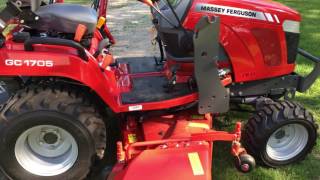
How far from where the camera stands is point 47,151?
332 cm

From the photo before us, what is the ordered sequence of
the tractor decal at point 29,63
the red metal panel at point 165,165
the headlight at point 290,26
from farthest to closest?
the headlight at point 290,26 → the tractor decal at point 29,63 → the red metal panel at point 165,165

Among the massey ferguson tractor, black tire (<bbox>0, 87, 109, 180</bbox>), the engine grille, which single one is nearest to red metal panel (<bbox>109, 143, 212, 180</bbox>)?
the massey ferguson tractor

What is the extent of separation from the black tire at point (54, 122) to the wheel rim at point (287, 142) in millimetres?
1325

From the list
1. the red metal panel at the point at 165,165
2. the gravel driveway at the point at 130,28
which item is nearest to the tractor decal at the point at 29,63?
the red metal panel at the point at 165,165

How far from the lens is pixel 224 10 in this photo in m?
3.28

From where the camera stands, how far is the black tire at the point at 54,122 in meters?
3.00

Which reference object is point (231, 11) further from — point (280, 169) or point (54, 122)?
point (54, 122)

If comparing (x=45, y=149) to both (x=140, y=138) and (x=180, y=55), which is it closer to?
(x=140, y=138)

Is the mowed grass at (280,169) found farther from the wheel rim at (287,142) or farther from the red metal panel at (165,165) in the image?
the red metal panel at (165,165)

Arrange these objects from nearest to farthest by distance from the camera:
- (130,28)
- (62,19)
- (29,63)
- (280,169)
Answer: (29,63) → (62,19) → (280,169) → (130,28)

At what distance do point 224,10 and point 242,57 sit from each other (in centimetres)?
39

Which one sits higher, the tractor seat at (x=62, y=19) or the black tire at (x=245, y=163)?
the tractor seat at (x=62, y=19)

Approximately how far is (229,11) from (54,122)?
57.3 inches

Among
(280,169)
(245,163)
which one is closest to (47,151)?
(245,163)
